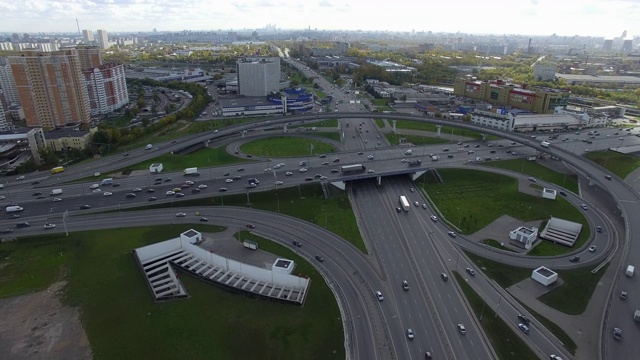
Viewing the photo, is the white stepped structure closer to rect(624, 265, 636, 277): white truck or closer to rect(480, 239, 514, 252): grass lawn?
rect(480, 239, 514, 252): grass lawn

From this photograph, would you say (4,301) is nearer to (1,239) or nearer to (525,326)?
(1,239)

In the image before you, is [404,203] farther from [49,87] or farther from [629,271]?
[49,87]

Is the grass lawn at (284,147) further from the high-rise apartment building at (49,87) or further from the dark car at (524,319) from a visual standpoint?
the high-rise apartment building at (49,87)

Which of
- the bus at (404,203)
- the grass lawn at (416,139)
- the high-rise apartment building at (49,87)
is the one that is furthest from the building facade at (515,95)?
the high-rise apartment building at (49,87)

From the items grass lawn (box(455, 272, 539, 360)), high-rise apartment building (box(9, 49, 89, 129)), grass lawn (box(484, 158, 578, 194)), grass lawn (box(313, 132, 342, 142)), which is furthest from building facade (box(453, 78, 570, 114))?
high-rise apartment building (box(9, 49, 89, 129))

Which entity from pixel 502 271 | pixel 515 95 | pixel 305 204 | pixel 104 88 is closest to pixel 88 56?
pixel 104 88

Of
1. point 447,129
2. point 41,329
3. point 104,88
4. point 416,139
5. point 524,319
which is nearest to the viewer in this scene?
point 41,329
